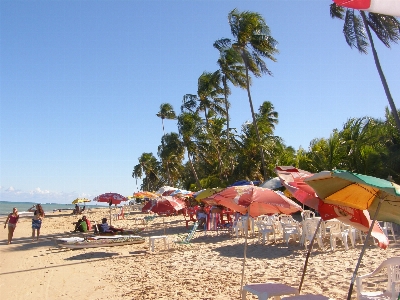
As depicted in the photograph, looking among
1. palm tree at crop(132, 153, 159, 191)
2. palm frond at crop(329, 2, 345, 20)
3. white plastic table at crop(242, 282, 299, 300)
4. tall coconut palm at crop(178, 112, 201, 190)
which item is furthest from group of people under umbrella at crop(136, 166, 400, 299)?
palm tree at crop(132, 153, 159, 191)

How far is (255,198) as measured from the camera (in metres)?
6.50

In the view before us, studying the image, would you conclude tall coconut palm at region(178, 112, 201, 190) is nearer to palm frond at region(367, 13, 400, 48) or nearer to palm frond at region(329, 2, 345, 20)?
palm frond at region(329, 2, 345, 20)

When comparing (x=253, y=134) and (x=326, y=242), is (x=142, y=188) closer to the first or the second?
(x=253, y=134)

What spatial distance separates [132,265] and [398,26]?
15.8 metres

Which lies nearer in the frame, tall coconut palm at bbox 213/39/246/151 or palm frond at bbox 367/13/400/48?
palm frond at bbox 367/13/400/48

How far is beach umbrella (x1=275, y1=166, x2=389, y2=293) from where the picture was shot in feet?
17.0

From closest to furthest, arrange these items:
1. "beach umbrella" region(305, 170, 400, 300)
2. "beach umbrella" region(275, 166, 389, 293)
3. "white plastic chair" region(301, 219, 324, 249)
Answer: "beach umbrella" region(305, 170, 400, 300)
"beach umbrella" region(275, 166, 389, 293)
"white plastic chair" region(301, 219, 324, 249)

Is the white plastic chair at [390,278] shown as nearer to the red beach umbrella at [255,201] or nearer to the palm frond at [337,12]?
the red beach umbrella at [255,201]

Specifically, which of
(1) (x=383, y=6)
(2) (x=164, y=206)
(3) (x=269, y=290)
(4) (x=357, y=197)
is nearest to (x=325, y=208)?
(4) (x=357, y=197)

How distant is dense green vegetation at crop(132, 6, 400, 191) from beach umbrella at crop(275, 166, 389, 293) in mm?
11900

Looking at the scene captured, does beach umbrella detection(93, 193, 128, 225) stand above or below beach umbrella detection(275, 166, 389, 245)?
above

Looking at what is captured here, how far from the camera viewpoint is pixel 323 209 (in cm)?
566

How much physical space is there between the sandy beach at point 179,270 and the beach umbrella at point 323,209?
1.63m

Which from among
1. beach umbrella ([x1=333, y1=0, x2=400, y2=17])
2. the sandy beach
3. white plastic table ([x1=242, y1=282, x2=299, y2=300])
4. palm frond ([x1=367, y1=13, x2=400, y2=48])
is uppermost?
palm frond ([x1=367, y1=13, x2=400, y2=48])
